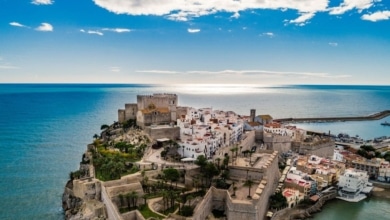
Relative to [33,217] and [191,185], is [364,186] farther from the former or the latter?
[33,217]

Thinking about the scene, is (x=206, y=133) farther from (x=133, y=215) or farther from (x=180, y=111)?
(x=133, y=215)

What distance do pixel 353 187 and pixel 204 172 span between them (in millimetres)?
20108

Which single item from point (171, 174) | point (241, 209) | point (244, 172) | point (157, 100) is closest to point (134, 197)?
point (171, 174)

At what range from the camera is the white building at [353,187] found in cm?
3925

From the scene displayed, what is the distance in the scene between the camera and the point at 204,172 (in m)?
33.4

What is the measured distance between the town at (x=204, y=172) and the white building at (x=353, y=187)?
115mm

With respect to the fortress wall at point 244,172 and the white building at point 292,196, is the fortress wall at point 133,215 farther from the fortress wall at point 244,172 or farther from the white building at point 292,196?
the white building at point 292,196

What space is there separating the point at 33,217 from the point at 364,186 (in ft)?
133

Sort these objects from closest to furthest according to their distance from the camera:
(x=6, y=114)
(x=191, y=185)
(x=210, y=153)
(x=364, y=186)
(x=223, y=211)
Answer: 1. (x=223, y=211)
2. (x=191, y=185)
3. (x=210, y=153)
4. (x=364, y=186)
5. (x=6, y=114)

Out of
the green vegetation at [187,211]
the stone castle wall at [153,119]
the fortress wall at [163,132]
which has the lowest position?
the green vegetation at [187,211]

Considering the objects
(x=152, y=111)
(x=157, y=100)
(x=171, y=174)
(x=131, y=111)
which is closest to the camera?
(x=171, y=174)

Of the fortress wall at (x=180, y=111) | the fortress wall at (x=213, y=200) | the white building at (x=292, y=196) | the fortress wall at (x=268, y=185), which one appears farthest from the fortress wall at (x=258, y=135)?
the fortress wall at (x=213, y=200)

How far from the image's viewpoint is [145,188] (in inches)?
1242

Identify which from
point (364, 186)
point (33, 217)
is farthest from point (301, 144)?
point (33, 217)
